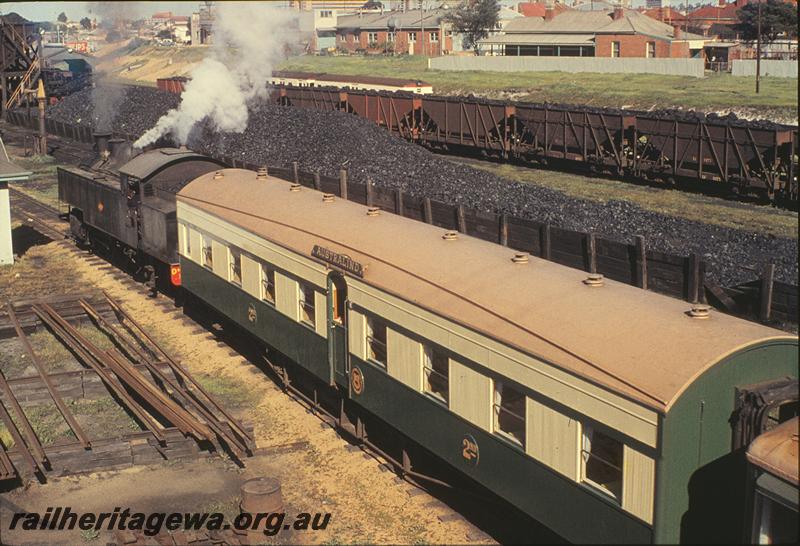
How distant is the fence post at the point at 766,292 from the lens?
1420cm

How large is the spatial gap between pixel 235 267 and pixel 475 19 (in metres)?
79.0

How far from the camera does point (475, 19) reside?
308ft

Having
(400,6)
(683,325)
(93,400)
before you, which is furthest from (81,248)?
(400,6)

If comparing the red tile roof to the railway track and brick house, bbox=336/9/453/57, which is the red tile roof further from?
the railway track

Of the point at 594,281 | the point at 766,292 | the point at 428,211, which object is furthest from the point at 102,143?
the point at 594,281

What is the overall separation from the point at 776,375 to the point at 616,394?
1.62 meters

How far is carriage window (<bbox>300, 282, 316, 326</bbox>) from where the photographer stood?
52.7 ft

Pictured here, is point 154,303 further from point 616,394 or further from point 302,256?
point 616,394

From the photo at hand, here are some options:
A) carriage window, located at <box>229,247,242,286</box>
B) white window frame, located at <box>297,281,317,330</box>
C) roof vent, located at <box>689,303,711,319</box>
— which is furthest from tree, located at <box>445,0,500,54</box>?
roof vent, located at <box>689,303,711,319</box>

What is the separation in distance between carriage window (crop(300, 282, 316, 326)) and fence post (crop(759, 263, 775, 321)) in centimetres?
677

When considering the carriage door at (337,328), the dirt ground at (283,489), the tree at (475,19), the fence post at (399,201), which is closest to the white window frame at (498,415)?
the dirt ground at (283,489)

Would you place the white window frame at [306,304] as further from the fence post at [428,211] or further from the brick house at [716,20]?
the brick house at [716,20]

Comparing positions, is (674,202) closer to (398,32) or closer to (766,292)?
(766,292)

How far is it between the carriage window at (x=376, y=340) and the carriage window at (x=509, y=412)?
274cm
